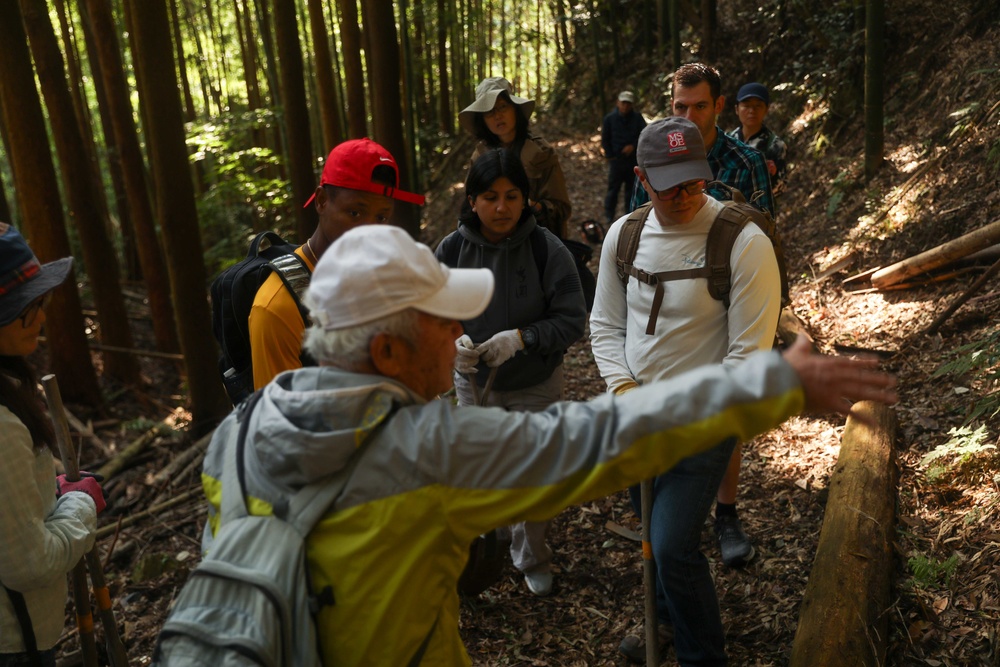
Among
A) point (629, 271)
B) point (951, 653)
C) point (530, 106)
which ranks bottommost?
point (951, 653)

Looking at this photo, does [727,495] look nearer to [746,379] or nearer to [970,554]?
[970,554]

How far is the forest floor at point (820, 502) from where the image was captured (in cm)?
349

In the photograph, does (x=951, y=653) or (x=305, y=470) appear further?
(x=951, y=653)

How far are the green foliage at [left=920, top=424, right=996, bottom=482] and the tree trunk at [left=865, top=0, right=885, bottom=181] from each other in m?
5.21

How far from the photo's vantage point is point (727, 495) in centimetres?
412

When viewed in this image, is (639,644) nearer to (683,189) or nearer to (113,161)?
(683,189)

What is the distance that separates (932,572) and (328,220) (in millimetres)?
3171

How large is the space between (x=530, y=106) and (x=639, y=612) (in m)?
3.15

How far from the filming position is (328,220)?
291 cm

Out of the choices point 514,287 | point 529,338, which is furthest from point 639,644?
point 514,287

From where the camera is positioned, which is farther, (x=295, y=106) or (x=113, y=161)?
(x=113, y=161)

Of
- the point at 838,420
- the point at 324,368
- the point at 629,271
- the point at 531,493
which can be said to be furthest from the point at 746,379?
the point at 838,420

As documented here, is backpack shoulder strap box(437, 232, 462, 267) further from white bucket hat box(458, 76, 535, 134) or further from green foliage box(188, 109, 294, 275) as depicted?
green foliage box(188, 109, 294, 275)

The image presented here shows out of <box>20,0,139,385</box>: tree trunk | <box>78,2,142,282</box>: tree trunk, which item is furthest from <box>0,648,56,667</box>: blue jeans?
<box>78,2,142,282</box>: tree trunk
